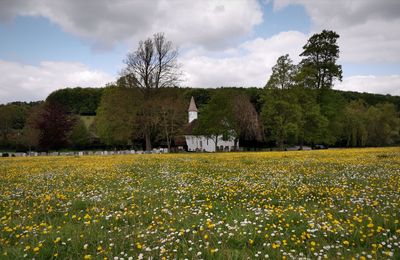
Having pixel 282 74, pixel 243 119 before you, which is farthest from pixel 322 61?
pixel 243 119

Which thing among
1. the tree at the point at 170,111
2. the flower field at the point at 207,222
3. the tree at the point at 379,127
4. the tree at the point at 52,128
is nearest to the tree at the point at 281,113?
the tree at the point at 170,111

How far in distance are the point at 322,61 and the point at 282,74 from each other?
837 cm

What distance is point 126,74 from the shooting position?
50500mm

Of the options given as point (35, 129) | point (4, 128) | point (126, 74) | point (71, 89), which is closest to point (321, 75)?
point (126, 74)

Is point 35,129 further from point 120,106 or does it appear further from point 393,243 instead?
point 393,243

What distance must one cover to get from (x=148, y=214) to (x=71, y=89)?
113636mm

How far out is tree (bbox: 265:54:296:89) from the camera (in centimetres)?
5338

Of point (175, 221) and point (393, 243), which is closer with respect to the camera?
point (393, 243)

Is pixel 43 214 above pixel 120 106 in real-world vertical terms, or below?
below

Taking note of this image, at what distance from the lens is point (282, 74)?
176 feet

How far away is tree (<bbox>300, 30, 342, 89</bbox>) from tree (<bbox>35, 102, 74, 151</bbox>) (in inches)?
2094

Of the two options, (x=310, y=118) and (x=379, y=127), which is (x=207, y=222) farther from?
(x=379, y=127)

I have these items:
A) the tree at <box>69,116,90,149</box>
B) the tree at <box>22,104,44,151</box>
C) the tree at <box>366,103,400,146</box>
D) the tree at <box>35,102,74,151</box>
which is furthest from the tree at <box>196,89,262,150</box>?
the tree at <box>69,116,90,149</box>

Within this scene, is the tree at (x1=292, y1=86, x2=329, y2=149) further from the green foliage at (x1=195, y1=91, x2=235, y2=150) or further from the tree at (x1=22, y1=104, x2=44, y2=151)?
the tree at (x1=22, y1=104, x2=44, y2=151)
